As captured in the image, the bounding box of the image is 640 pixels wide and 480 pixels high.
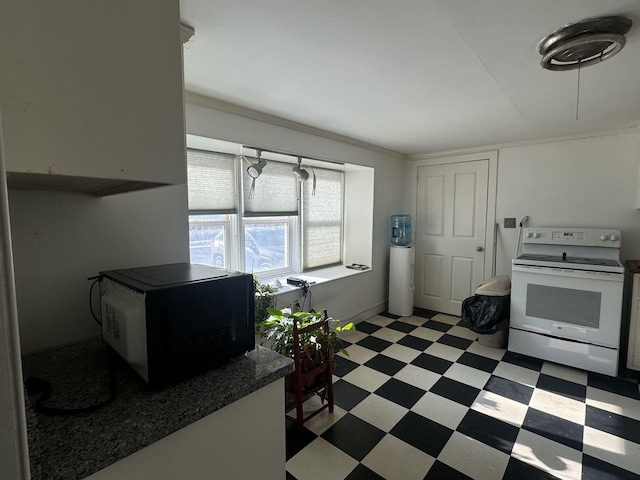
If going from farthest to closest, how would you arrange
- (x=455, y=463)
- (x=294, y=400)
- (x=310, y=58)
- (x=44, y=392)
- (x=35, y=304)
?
(x=294, y=400) < (x=455, y=463) < (x=310, y=58) < (x=35, y=304) < (x=44, y=392)

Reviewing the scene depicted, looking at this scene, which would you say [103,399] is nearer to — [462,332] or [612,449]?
[612,449]

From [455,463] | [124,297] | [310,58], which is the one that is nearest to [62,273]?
[124,297]

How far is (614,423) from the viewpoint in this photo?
75.4 inches

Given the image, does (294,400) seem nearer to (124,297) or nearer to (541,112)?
(124,297)

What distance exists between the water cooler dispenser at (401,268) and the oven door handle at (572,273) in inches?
45.3

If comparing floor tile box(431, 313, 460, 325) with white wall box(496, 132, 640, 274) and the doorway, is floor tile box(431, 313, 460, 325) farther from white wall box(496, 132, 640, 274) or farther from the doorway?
white wall box(496, 132, 640, 274)

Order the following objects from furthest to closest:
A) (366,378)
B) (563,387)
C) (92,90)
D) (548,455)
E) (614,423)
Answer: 1. (366,378)
2. (563,387)
3. (614,423)
4. (548,455)
5. (92,90)

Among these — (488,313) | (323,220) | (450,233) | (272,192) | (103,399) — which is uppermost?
(272,192)

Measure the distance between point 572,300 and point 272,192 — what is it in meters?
2.74

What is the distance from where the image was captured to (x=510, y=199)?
3379mm

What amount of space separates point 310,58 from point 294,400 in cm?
195

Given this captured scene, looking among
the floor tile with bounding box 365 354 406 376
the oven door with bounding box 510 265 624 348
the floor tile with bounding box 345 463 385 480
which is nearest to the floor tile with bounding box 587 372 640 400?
the oven door with bounding box 510 265 624 348

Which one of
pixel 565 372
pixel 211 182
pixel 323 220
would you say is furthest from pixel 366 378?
pixel 211 182

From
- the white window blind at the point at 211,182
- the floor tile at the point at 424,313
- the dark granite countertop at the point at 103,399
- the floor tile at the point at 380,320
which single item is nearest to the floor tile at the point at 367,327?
the floor tile at the point at 380,320
